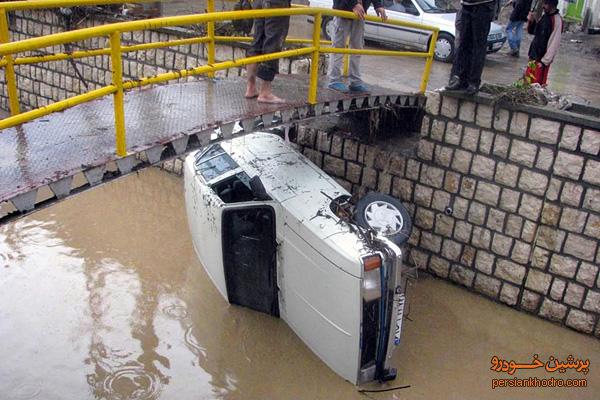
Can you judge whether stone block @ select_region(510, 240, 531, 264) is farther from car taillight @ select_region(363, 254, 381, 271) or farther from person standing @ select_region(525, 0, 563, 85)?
car taillight @ select_region(363, 254, 381, 271)

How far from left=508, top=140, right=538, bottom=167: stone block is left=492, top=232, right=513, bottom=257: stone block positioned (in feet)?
2.95

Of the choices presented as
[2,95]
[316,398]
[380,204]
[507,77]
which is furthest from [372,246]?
[2,95]

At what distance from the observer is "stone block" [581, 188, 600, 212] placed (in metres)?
6.07

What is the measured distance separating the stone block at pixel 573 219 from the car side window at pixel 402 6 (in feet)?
20.6

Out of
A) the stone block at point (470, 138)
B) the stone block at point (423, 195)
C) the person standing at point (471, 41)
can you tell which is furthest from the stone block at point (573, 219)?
the person standing at point (471, 41)

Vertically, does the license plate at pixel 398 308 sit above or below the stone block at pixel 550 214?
below

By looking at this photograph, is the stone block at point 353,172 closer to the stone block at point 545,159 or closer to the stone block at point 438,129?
the stone block at point 438,129

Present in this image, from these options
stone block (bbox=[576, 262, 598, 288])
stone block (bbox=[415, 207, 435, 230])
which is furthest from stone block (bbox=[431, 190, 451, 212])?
stone block (bbox=[576, 262, 598, 288])

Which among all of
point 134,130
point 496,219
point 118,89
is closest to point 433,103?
point 496,219

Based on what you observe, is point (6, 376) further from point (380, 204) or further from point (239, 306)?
point (380, 204)

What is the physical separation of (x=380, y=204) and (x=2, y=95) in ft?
33.6

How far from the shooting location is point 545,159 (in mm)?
6297

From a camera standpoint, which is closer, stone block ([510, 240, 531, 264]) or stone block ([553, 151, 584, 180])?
stone block ([553, 151, 584, 180])

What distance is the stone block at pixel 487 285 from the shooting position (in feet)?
22.8
